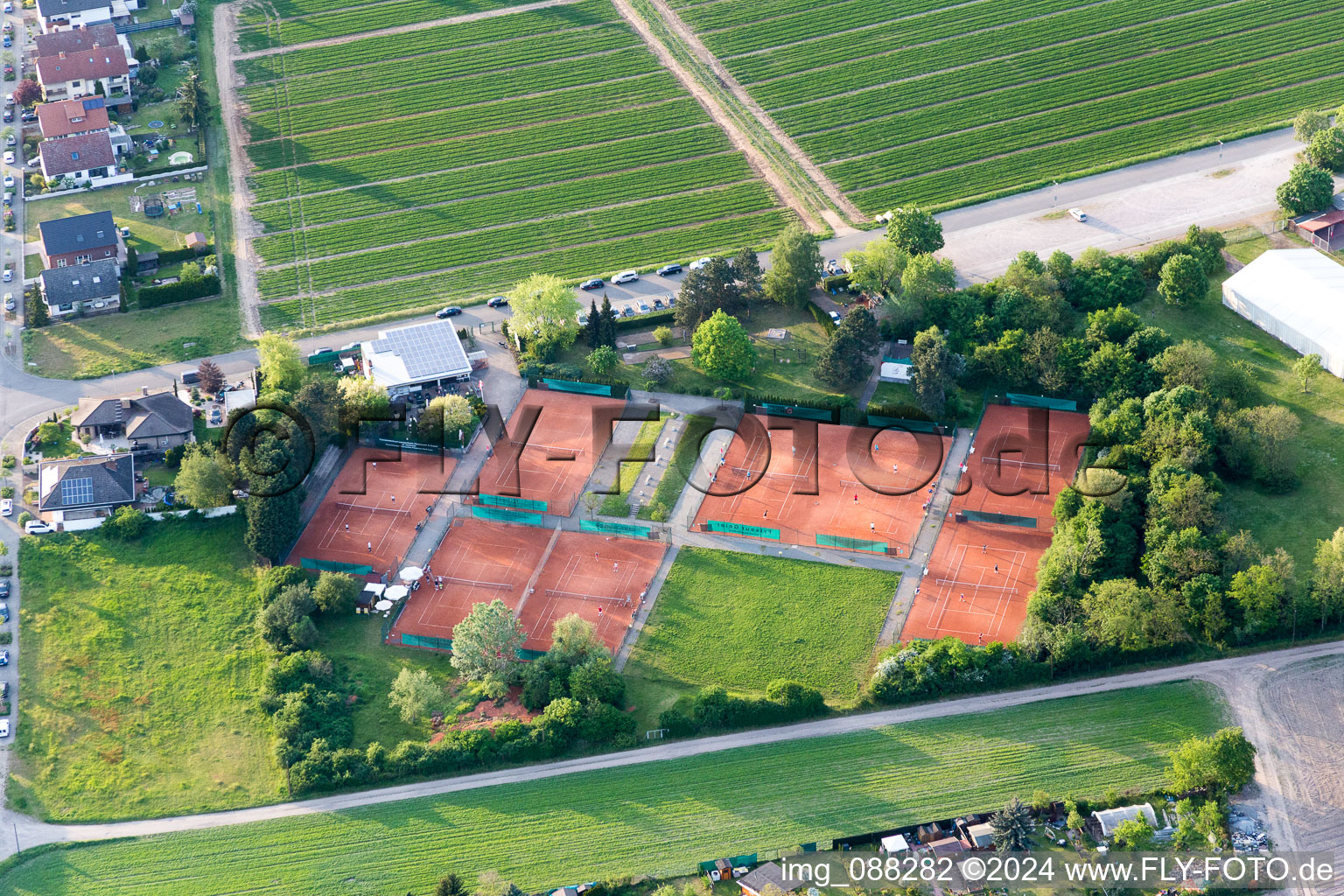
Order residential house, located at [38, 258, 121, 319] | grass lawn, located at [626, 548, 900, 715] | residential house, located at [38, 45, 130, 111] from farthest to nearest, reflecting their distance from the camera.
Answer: residential house, located at [38, 45, 130, 111] < residential house, located at [38, 258, 121, 319] < grass lawn, located at [626, 548, 900, 715]

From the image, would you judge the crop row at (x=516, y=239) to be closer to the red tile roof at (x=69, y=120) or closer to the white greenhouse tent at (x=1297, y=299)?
the red tile roof at (x=69, y=120)

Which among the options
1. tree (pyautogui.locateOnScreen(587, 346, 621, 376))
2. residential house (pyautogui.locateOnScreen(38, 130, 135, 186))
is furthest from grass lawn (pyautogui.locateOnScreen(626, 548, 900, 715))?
residential house (pyautogui.locateOnScreen(38, 130, 135, 186))

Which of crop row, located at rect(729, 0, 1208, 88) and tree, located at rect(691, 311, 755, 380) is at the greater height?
crop row, located at rect(729, 0, 1208, 88)

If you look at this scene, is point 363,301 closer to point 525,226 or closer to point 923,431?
point 525,226

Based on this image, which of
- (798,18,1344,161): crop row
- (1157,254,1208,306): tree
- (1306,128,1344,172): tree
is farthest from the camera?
(798,18,1344,161): crop row

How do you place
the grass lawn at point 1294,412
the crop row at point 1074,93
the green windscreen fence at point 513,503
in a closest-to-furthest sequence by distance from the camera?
the grass lawn at point 1294,412, the green windscreen fence at point 513,503, the crop row at point 1074,93

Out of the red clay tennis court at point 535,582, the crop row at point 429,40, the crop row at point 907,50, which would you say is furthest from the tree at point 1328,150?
the crop row at point 429,40

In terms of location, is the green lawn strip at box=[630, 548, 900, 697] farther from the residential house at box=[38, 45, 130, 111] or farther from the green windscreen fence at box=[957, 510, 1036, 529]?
the residential house at box=[38, 45, 130, 111]

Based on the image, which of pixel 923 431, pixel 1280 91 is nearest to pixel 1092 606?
pixel 923 431
